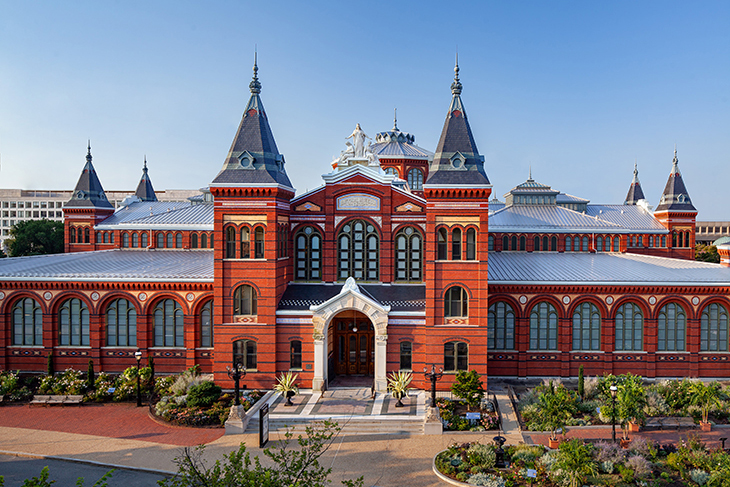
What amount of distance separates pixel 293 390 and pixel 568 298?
16.7 metres

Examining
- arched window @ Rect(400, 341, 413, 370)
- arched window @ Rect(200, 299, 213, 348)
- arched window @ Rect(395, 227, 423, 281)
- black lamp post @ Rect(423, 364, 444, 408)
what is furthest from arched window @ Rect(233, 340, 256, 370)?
black lamp post @ Rect(423, 364, 444, 408)

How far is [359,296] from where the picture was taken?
84.5ft

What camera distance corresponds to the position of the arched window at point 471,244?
25.5 m

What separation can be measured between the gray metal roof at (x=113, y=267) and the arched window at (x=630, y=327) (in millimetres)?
24457

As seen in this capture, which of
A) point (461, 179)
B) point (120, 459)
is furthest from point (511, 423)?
point (120, 459)

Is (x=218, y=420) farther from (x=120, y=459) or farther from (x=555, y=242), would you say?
(x=555, y=242)

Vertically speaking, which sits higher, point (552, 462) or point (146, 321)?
point (146, 321)

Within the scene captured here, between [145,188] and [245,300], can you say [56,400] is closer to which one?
[245,300]

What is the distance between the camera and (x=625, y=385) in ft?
70.6

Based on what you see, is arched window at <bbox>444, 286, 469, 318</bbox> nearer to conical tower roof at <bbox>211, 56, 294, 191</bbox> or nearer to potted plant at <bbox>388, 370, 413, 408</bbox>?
potted plant at <bbox>388, 370, 413, 408</bbox>

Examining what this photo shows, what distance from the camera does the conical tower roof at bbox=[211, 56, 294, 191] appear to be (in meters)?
25.9

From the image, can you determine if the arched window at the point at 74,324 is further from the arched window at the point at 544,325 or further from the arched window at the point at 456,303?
the arched window at the point at 544,325

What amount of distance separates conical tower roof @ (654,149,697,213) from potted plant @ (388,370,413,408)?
39.5 meters

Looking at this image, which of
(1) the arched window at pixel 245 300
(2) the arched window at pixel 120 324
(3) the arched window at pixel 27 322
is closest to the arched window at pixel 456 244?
(1) the arched window at pixel 245 300
